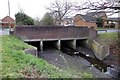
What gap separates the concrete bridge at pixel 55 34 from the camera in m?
23.5

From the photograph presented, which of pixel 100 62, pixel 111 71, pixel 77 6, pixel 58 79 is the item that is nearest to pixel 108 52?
pixel 100 62

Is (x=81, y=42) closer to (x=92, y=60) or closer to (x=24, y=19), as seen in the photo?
(x=92, y=60)

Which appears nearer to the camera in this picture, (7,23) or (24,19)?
(24,19)

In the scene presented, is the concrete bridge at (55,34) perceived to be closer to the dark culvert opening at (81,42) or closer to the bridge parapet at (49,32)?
the bridge parapet at (49,32)

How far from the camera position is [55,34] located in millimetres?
25656

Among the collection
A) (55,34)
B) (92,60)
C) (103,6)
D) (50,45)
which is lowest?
(92,60)

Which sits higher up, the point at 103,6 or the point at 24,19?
the point at 24,19

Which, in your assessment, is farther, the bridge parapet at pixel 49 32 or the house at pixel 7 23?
the house at pixel 7 23

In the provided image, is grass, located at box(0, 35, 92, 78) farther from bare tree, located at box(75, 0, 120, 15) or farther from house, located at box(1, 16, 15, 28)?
house, located at box(1, 16, 15, 28)

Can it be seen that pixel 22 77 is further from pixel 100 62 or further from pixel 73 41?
pixel 73 41

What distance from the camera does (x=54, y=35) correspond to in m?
25.6

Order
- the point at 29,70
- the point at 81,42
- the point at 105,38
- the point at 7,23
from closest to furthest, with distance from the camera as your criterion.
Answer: the point at 29,70, the point at 105,38, the point at 81,42, the point at 7,23

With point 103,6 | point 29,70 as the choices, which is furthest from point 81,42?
point 103,6

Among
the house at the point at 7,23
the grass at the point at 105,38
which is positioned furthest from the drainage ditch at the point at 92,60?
the house at the point at 7,23
